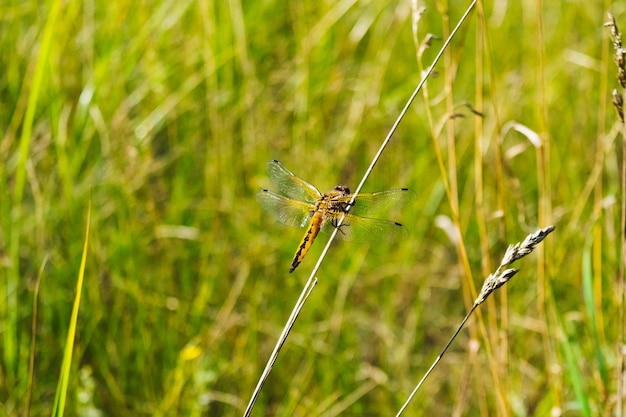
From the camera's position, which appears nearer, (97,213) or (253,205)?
(97,213)

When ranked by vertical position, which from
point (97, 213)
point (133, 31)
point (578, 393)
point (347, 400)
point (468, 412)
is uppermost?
point (133, 31)

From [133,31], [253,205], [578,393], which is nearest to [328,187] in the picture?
[253,205]

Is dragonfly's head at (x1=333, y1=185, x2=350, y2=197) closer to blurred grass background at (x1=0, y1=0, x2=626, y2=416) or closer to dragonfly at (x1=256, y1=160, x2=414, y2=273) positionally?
dragonfly at (x1=256, y1=160, x2=414, y2=273)

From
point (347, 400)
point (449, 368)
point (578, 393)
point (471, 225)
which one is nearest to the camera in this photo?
point (578, 393)

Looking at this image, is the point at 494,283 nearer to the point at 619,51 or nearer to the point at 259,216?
the point at 619,51

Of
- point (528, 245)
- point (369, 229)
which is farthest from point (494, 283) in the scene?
point (369, 229)

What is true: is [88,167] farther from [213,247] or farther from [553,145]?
[553,145]

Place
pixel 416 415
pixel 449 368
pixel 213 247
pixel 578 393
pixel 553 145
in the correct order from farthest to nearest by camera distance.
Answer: pixel 553 145, pixel 449 368, pixel 213 247, pixel 416 415, pixel 578 393
